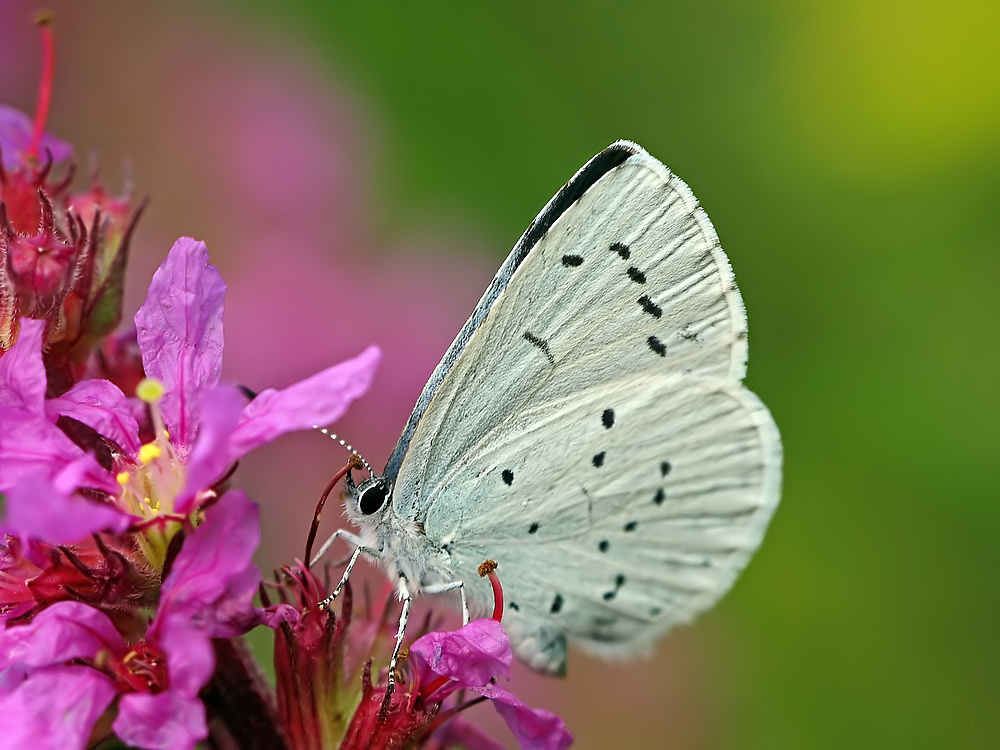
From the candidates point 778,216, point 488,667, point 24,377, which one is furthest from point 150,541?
point 778,216

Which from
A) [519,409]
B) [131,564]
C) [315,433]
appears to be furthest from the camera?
[315,433]

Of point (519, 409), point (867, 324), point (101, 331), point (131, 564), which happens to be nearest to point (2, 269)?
point (101, 331)

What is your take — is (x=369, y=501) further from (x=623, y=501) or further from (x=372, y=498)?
(x=623, y=501)

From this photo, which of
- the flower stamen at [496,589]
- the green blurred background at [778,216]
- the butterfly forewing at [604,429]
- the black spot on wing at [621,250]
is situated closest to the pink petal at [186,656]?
the flower stamen at [496,589]

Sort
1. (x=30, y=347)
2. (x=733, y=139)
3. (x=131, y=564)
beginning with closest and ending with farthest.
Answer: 1. (x=30, y=347)
2. (x=131, y=564)
3. (x=733, y=139)

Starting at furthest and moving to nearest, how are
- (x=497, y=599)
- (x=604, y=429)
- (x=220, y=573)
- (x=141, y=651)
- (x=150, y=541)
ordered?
(x=604, y=429)
(x=497, y=599)
(x=150, y=541)
(x=141, y=651)
(x=220, y=573)

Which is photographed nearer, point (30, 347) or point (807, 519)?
point (30, 347)

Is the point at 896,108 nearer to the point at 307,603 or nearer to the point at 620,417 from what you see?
the point at 620,417
